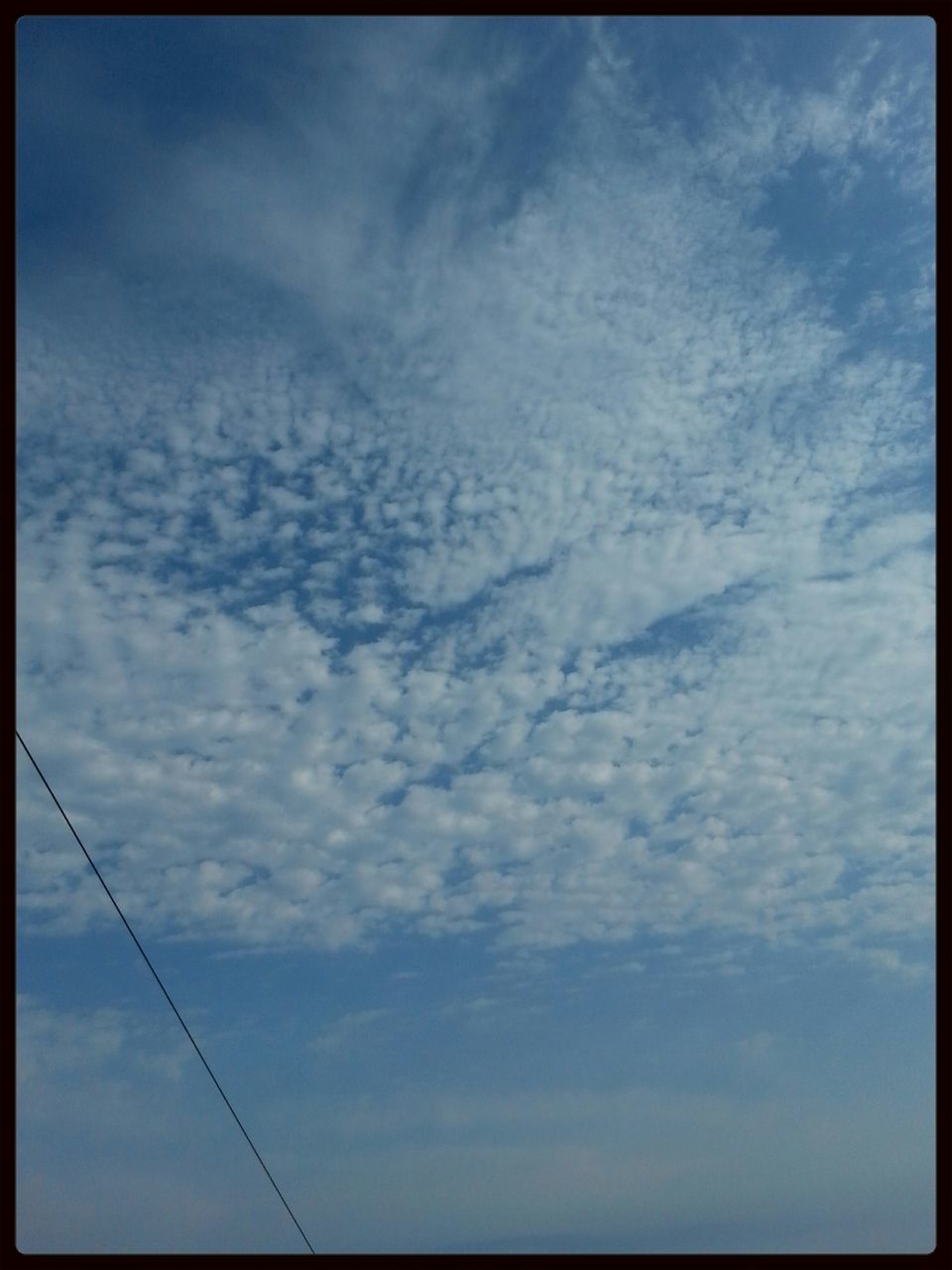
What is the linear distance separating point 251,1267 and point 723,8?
39.8ft

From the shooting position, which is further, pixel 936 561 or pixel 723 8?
pixel 723 8

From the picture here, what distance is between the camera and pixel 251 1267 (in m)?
8.12
